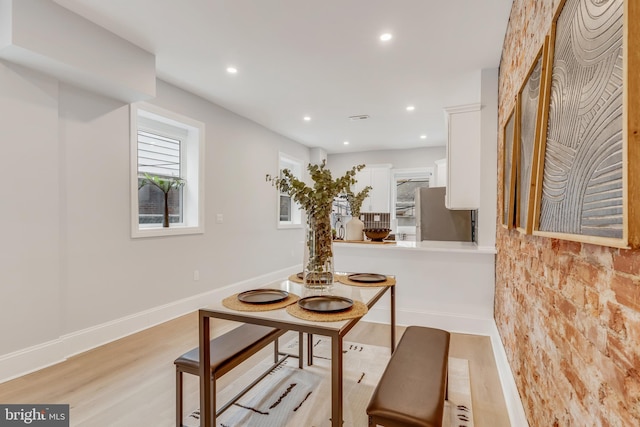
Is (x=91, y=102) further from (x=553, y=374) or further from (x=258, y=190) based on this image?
(x=553, y=374)

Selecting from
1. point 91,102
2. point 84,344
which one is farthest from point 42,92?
point 84,344

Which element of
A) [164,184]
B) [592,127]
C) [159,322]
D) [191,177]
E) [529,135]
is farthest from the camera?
[191,177]

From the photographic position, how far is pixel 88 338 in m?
2.86

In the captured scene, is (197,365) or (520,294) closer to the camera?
(197,365)

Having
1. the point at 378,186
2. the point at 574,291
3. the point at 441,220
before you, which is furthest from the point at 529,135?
the point at 378,186

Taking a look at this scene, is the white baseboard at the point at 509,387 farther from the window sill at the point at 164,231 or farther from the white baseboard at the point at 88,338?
the window sill at the point at 164,231

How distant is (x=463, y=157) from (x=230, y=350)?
9.26 ft

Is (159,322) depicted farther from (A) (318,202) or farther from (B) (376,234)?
(A) (318,202)

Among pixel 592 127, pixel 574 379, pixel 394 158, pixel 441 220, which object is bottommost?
pixel 574 379

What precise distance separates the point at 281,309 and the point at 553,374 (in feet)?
3.54

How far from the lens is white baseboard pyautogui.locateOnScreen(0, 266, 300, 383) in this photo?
2.35m

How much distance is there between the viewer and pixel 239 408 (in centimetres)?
197

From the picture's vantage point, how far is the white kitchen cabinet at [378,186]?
7090 millimetres

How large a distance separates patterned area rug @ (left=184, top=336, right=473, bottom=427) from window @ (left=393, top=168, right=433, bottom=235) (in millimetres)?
4737
